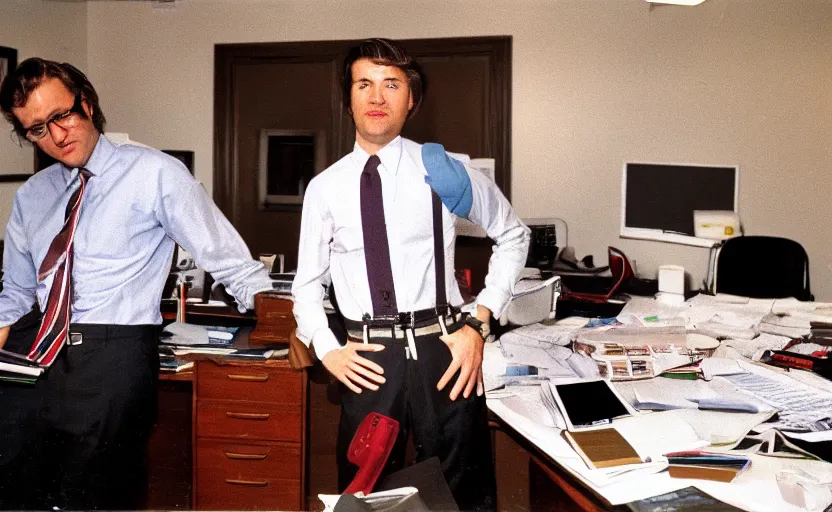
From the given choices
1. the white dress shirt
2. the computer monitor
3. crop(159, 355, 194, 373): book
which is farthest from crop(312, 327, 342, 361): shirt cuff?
the computer monitor

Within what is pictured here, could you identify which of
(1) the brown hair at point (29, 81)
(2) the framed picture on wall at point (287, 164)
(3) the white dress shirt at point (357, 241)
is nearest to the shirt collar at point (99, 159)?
(1) the brown hair at point (29, 81)

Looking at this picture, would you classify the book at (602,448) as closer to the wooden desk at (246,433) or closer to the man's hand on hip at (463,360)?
the man's hand on hip at (463,360)

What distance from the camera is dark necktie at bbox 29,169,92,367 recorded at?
177cm

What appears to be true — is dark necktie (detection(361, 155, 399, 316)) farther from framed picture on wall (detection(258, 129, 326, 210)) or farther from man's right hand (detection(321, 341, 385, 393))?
framed picture on wall (detection(258, 129, 326, 210))

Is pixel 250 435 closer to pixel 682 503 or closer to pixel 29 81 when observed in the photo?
pixel 29 81

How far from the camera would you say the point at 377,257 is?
68.7 inches

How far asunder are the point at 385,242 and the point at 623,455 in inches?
26.4

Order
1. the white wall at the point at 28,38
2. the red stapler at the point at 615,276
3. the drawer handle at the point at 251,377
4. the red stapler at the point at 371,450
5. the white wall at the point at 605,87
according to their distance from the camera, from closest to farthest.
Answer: the red stapler at the point at 371,450 → the drawer handle at the point at 251,377 → the white wall at the point at 28,38 → the red stapler at the point at 615,276 → the white wall at the point at 605,87

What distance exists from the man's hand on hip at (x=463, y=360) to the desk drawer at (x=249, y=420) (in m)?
0.76

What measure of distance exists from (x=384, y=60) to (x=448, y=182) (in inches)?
11.9

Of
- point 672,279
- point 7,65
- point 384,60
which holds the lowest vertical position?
point 672,279

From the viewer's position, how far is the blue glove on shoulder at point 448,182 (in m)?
1.77

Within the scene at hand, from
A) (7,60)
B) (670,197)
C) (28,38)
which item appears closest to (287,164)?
(28,38)

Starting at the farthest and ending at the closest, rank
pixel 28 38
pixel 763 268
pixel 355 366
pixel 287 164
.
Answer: pixel 287 164 → pixel 763 268 → pixel 28 38 → pixel 355 366
